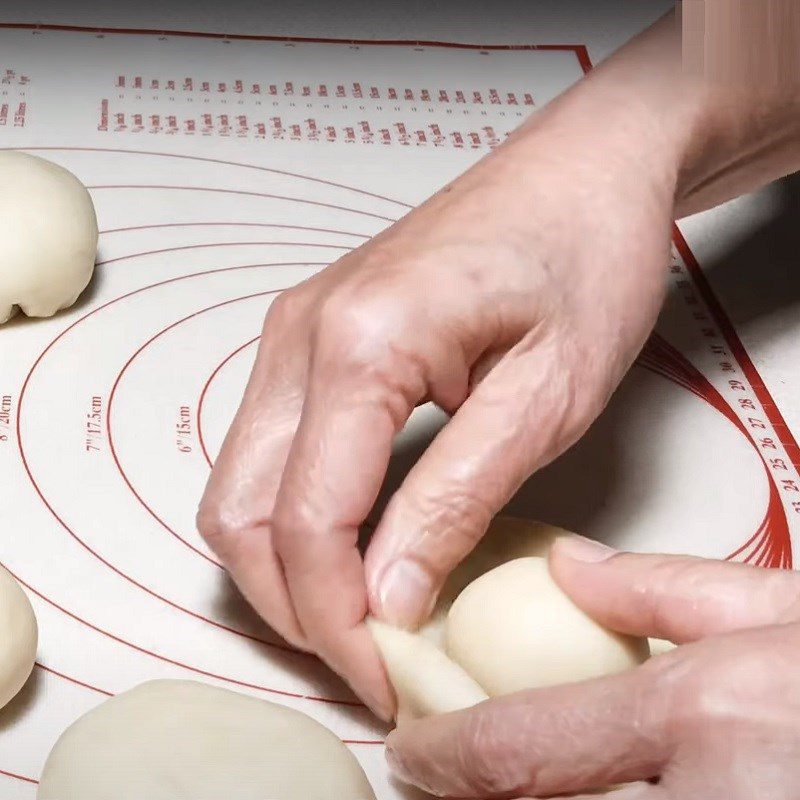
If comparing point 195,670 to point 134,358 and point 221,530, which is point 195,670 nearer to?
point 221,530

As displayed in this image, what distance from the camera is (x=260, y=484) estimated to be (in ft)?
3.09

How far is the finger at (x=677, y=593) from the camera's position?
0.80 m

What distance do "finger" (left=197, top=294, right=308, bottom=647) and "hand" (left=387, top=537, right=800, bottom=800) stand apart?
6.8 inches

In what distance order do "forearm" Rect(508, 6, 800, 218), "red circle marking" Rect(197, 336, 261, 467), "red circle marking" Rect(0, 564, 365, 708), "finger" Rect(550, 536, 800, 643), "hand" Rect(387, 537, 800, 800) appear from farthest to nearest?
"red circle marking" Rect(197, 336, 261, 467) → "forearm" Rect(508, 6, 800, 218) → "red circle marking" Rect(0, 564, 365, 708) → "finger" Rect(550, 536, 800, 643) → "hand" Rect(387, 537, 800, 800)

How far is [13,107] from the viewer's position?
1.72 m

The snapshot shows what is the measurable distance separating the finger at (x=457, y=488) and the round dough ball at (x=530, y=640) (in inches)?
1.7

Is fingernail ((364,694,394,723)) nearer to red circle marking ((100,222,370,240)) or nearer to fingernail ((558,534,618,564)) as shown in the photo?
fingernail ((558,534,618,564))

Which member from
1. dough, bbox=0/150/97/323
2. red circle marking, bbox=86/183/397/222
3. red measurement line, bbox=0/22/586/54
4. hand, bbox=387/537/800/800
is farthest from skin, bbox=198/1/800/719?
red measurement line, bbox=0/22/586/54

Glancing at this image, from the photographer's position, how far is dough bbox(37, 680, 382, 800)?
2.74 ft

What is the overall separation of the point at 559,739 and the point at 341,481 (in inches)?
10.0

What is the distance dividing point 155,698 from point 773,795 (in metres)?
0.46

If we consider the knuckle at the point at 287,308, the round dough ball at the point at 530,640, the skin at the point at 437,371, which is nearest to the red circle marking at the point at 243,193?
the skin at the point at 437,371

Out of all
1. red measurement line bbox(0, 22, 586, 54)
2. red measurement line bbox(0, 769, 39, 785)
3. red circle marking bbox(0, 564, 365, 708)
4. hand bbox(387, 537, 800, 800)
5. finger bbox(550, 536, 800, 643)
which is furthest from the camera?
red measurement line bbox(0, 22, 586, 54)

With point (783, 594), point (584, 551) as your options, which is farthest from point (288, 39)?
point (783, 594)
